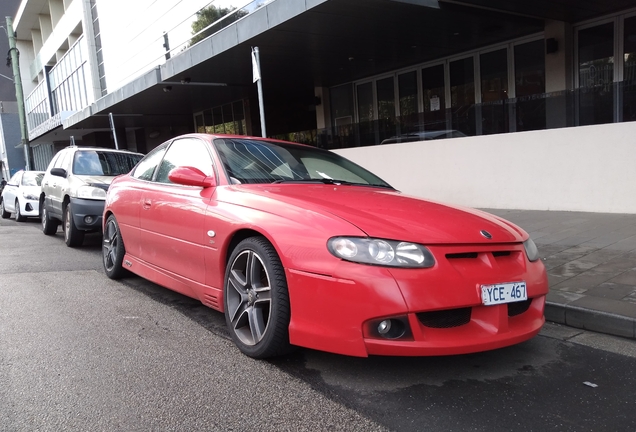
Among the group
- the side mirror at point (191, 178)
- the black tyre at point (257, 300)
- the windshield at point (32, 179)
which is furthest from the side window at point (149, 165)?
the windshield at point (32, 179)

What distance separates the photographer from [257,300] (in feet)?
11.0

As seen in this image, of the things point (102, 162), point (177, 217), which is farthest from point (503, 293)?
point (102, 162)

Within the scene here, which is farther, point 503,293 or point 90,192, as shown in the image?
point 90,192

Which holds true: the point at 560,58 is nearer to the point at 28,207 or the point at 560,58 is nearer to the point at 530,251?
the point at 530,251

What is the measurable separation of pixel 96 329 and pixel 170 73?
1170 centimetres

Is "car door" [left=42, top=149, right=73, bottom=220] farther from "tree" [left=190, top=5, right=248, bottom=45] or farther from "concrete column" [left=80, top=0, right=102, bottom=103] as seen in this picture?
"concrete column" [left=80, top=0, right=102, bottom=103]

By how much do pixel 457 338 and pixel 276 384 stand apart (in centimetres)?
109

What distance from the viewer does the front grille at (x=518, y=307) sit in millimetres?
3080

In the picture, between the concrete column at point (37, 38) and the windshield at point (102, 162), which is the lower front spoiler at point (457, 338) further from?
the concrete column at point (37, 38)

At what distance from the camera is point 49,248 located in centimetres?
839

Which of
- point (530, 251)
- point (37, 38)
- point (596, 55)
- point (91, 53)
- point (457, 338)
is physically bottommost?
point (457, 338)

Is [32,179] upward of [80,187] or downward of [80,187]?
upward

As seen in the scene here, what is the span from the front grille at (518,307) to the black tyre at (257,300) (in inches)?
53.0

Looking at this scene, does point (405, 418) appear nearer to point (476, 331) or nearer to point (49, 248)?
point (476, 331)
